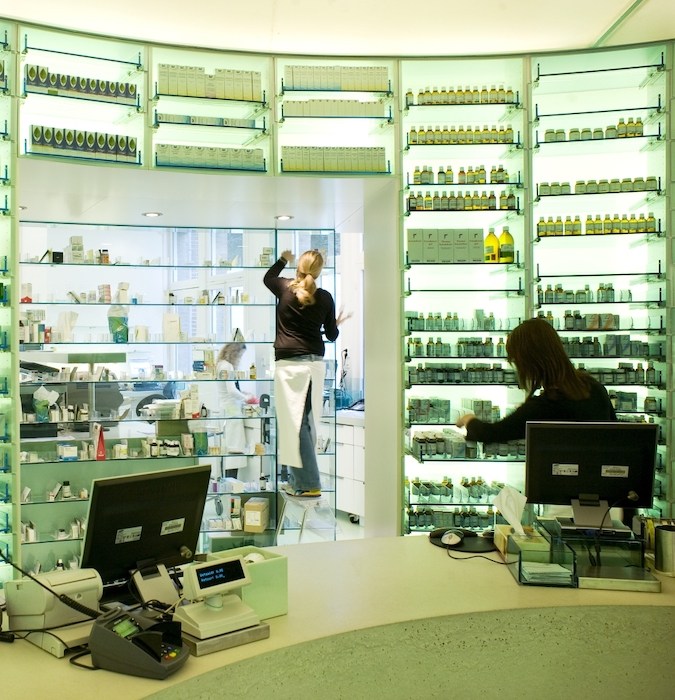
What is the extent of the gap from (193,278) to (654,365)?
338 centimetres

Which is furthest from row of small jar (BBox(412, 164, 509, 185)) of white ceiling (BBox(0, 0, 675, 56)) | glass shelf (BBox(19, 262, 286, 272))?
glass shelf (BBox(19, 262, 286, 272))

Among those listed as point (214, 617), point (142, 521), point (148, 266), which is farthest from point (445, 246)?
point (214, 617)

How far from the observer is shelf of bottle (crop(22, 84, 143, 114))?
4.80 meters

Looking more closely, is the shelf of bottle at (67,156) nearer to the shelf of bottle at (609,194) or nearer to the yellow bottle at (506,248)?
the yellow bottle at (506,248)

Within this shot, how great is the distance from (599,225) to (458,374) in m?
1.43

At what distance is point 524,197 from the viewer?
542 centimetres

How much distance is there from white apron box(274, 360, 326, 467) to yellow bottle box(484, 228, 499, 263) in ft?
4.60

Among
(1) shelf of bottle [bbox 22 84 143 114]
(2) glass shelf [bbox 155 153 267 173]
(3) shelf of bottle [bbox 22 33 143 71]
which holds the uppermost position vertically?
(3) shelf of bottle [bbox 22 33 143 71]

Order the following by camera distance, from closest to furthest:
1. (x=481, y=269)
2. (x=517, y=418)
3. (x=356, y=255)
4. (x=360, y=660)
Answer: (x=360, y=660), (x=517, y=418), (x=481, y=269), (x=356, y=255)

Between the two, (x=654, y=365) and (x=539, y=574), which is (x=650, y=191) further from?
(x=539, y=574)

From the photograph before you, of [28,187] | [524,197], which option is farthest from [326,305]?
[28,187]

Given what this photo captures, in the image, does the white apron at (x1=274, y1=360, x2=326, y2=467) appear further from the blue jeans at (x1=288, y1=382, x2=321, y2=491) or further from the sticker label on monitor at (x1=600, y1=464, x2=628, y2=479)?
the sticker label on monitor at (x1=600, y1=464, x2=628, y2=479)

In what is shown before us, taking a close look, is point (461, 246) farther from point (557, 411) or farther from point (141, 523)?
point (141, 523)

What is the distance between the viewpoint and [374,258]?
19.0 ft
